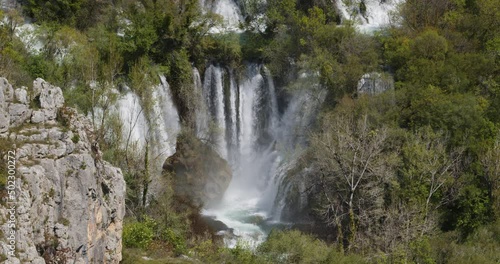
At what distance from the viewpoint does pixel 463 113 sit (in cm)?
2839

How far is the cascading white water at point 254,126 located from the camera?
35625mm

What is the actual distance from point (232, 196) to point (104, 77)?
446 inches

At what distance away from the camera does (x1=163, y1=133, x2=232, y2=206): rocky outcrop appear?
111ft

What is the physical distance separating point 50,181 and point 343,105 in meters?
19.3

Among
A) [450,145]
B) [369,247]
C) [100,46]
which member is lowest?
[369,247]

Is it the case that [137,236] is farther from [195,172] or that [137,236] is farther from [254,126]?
[254,126]

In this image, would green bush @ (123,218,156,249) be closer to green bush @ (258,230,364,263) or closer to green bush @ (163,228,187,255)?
green bush @ (163,228,187,255)

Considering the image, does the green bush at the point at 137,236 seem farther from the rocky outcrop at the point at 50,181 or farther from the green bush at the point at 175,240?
the rocky outcrop at the point at 50,181

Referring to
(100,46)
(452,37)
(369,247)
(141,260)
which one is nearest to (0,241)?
(141,260)

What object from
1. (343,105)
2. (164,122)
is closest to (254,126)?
(164,122)

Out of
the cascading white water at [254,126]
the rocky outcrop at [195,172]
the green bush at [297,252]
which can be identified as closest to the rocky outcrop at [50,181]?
the green bush at [297,252]

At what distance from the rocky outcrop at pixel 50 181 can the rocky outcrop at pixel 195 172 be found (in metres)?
16.4

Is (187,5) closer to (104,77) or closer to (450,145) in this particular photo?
(104,77)

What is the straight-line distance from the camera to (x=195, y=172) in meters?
34.8
